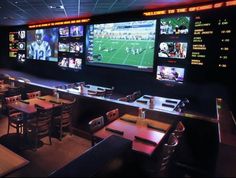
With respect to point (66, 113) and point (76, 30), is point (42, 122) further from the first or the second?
point (76, 30)

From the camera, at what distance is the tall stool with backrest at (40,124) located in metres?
3.74

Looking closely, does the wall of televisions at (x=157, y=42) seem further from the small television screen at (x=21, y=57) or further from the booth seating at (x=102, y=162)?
the booth seating at (x=102, y=162)

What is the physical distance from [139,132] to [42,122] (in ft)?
6.53

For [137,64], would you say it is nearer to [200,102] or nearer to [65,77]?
[200,102]

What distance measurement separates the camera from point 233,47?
4.91 metres

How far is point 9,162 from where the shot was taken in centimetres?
192

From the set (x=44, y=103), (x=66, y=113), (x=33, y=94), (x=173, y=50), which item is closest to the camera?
(x=44, y=103)

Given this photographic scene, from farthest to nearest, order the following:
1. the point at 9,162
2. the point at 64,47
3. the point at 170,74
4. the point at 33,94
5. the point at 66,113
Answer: the point at 64,47 < the point at 170,74 < the point at 33,94 < the point at 66,113 < the point at 9,162

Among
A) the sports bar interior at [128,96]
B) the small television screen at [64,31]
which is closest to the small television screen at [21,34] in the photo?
the sports bar interior at [128,96]

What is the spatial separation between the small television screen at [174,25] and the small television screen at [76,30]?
3458mm

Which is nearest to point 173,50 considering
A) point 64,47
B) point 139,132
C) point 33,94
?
point 139,132

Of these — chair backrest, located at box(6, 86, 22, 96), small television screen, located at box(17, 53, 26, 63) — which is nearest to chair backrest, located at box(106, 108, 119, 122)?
Result: chair backrest, located at box(6, 86, 22, 96)

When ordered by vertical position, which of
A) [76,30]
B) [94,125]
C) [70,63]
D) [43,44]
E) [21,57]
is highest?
[76,30]

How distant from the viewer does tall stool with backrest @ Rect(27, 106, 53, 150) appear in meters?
3.74
